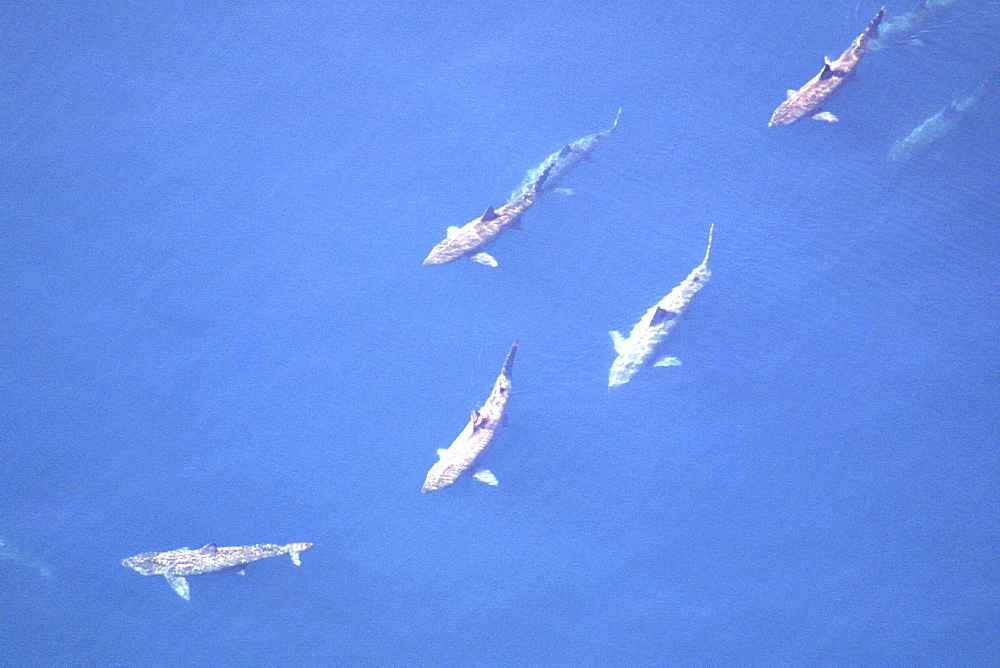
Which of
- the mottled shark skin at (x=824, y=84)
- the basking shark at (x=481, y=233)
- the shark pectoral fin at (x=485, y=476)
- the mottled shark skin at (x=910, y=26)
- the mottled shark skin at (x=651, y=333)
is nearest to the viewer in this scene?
the shark pectoral fin at (x=485, y=476)

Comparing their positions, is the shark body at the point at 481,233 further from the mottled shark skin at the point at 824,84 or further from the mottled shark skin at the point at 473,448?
the mottled shark skin at the point at 824,84

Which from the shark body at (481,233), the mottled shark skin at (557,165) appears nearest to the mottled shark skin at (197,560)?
the shark body at (481,233)

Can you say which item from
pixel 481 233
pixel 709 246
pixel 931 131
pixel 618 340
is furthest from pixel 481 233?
pixel 931 131

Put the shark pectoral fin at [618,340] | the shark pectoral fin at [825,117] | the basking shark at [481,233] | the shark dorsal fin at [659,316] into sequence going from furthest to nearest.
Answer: the shark pectoral fin at [825,117] < the basking shark at [481,233] < the shark pectoral fin at [618,340] < the shark dorsal fin at [659,316]

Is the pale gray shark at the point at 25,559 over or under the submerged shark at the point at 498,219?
under

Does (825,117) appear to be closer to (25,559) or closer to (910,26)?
(910,26)

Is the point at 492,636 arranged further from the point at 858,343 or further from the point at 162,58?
the point at 162,58

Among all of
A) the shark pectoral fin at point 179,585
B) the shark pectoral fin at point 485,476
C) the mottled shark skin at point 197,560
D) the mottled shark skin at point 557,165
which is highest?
the mottled shark skin at point 557,165
